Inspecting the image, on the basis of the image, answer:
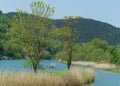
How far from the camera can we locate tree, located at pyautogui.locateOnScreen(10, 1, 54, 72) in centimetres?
2795

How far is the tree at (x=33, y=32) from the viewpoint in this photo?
91.7ft

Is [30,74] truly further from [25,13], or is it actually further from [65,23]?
[65,23]

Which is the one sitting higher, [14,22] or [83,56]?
[14,22]

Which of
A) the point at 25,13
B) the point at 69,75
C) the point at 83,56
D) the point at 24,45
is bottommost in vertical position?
the point at 83,56

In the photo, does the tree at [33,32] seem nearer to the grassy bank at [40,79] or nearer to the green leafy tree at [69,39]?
the grassy bank at [40,79]

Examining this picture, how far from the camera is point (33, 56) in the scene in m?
28.2

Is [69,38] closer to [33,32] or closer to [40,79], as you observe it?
[33,32]

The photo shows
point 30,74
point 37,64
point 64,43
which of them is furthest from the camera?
point 64,43

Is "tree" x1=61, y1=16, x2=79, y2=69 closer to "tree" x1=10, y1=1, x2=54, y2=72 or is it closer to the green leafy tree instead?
the green leafy tree

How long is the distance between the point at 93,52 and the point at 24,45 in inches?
3725

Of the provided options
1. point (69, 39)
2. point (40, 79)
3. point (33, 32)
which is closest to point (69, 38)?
point (69, 39)

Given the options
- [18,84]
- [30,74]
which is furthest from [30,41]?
[18,84]

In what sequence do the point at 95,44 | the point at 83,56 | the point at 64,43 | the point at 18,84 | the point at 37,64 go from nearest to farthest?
1. the point at 18,84
2. the point at 37,64
3. the point at 64,43
4. the point at 83,56
5. the point at 95,44

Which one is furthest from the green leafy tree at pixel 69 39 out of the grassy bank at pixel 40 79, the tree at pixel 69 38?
the grassy bank at pixel 40 79
